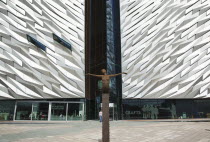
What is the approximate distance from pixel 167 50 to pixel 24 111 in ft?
79.9

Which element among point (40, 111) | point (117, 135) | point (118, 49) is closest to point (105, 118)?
point (117, 135)

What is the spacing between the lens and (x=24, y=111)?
34.1 m

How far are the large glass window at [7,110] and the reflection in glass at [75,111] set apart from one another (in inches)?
336

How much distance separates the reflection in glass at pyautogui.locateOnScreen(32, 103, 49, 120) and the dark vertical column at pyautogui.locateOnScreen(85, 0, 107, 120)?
20.9 ft

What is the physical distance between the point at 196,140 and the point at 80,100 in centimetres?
2497

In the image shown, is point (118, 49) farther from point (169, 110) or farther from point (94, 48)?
point (169, 110)

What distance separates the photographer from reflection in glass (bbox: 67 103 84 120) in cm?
3447

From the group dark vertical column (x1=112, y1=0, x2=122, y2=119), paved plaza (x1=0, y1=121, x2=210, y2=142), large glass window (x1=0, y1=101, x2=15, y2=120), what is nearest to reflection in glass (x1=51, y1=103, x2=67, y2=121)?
large glass window (x1=0, y1=101, x2=15, y2=120)

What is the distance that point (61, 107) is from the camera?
3447 cm

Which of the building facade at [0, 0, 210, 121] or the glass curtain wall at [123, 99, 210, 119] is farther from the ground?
the building facade at [0, 0, 210, 121]

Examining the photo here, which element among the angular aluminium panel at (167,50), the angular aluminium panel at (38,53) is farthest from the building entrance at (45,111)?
the angular aluminium panel at (167,50)

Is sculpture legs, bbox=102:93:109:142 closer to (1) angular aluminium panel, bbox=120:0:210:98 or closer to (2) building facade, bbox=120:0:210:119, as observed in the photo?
(2) building facade, bbox=120:0:210:119

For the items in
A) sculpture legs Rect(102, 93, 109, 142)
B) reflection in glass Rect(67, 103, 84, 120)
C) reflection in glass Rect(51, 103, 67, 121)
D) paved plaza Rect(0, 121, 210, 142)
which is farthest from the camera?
reflection in glass Rect(67, 103, 84, 120)

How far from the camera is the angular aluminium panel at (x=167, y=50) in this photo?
115 feet
